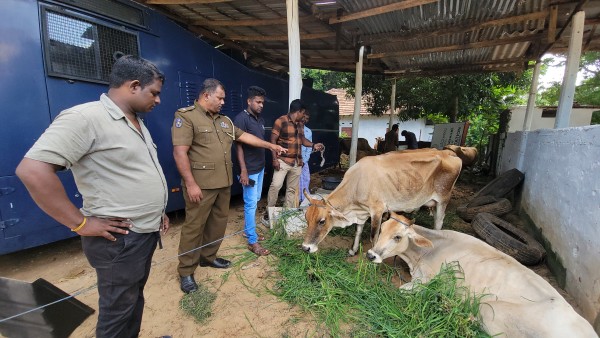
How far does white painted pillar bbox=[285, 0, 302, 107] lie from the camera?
13.8 ft

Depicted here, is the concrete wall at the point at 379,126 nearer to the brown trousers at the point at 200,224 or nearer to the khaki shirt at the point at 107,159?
the brown trousers at the point at 200,224

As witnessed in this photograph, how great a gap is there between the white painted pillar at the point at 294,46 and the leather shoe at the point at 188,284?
8.99 feet

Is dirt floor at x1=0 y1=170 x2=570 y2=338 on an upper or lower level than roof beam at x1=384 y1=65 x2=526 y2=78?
lower

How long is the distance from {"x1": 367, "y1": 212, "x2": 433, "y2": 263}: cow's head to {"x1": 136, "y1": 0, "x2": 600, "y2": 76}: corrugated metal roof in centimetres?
333

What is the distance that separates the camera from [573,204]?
3061 millimetres

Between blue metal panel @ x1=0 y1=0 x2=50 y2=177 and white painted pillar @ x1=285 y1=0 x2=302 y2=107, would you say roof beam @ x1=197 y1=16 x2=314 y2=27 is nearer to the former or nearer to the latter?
white painted pillar @ x1=285 y1=0 x2=302 y2=107

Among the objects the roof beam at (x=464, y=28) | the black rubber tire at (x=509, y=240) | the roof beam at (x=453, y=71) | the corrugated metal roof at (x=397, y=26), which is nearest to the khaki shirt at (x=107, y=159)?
the corrugated metal roof at (x=397, y=26)

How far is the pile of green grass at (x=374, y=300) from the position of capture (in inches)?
95.3

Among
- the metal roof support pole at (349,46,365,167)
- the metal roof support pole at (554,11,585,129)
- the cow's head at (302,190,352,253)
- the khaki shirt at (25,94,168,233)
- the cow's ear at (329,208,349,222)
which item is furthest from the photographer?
the metal roof support pole at (349,46,365,167)

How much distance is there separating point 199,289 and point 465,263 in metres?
2.69

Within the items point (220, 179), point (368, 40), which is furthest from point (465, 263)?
point (368, 40)

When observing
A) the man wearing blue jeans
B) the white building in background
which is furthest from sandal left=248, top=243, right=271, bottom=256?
the white building in background

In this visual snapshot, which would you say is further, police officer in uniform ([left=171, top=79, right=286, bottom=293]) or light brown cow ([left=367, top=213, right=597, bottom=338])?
police officer in uniform ([left=171, top=79, right=286, bottom=293])

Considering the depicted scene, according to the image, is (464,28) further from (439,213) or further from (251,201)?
(251,201)
